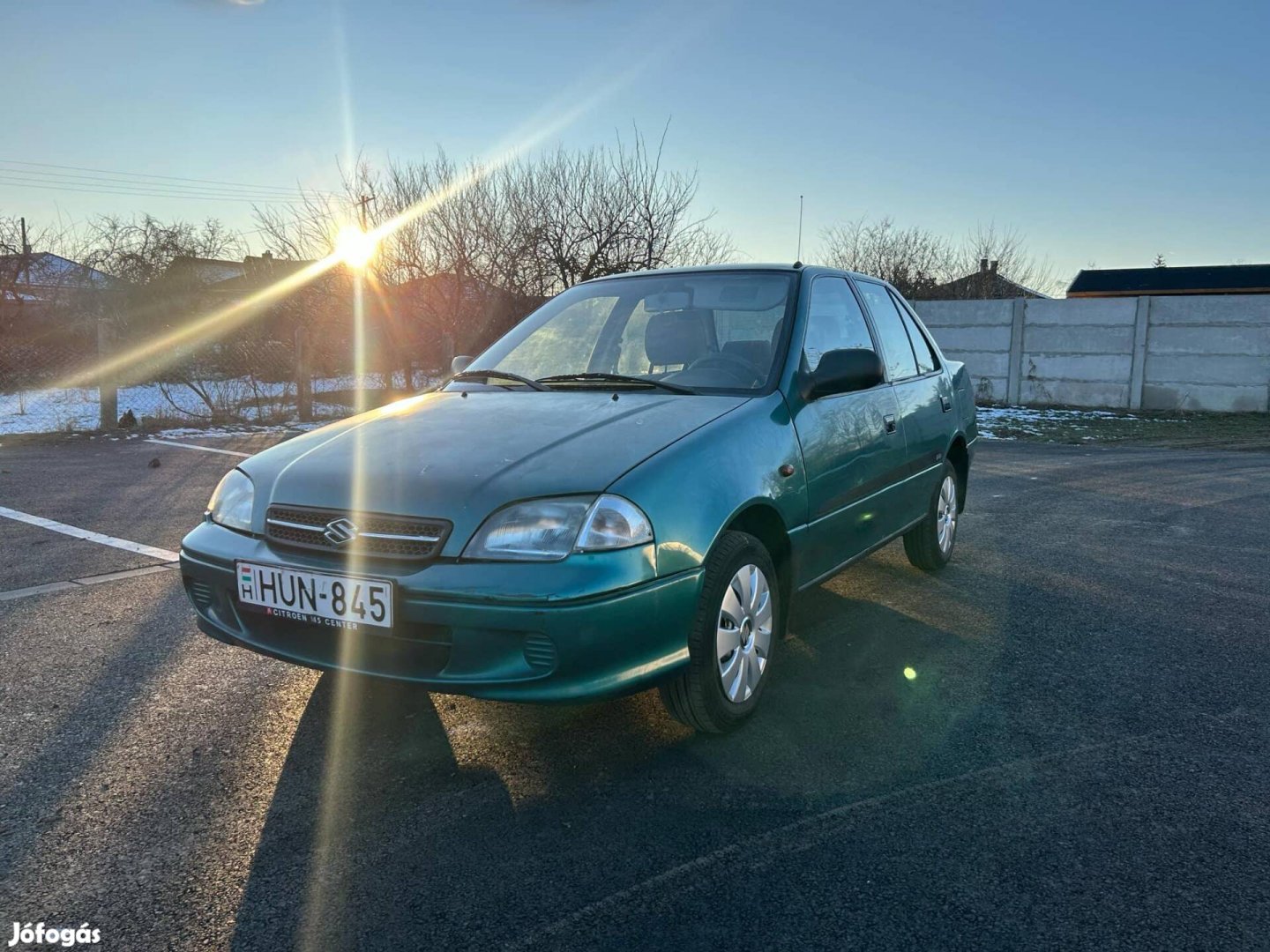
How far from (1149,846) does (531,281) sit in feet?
56.0

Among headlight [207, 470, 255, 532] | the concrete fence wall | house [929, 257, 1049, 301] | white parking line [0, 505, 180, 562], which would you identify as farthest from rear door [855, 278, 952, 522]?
house [929, 257, 1049, 301]

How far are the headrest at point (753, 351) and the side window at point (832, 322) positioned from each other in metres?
0.16

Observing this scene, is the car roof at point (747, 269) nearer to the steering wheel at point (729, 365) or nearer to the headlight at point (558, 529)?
the steering wheel at point (729, 365)

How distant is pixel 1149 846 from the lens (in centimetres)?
223

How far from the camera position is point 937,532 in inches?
192

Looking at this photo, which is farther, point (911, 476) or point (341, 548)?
point (911, 476)

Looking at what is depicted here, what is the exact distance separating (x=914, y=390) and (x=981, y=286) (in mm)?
30828

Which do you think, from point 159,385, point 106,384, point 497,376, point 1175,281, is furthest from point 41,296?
point 1175,281

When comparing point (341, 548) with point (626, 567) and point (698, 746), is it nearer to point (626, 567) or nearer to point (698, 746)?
point (626, 567)

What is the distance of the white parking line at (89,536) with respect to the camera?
17.4 ft

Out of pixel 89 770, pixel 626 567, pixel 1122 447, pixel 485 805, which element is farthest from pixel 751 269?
pixel 1122 447

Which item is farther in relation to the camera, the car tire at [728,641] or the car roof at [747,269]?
the car roof at [747,269]

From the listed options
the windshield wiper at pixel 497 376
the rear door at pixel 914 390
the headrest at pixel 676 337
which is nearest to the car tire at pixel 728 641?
the headrest at pixel 676 337

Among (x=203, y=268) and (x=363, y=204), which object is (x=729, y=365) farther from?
(x=203, y=268)
